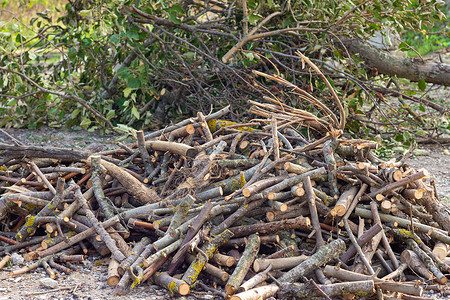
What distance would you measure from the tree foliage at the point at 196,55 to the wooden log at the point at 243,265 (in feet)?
7.56

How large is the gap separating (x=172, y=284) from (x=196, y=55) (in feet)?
13.6

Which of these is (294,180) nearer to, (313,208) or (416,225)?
(313,208)

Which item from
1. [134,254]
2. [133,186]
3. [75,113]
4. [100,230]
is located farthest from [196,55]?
[134,254]

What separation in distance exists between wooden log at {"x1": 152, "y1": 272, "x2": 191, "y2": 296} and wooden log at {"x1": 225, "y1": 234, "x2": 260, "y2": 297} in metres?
0.24

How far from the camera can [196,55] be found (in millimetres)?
6324

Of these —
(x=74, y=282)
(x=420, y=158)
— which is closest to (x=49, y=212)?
(x=74, y=282)

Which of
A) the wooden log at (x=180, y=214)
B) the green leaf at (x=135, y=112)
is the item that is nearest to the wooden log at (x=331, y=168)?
the wooden log at (x=180, y=214)

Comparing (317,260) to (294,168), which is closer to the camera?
(317,260)

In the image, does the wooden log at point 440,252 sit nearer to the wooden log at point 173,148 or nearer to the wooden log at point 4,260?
the wooden log at point 173,148

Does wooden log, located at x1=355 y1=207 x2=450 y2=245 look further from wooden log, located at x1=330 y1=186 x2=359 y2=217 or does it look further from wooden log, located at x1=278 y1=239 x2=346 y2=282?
wooden log, located at x1=278 y1=239 x2=346 y2=282

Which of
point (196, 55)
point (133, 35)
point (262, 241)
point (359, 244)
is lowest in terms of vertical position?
point (359, 244)

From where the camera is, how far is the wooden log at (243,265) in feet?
8.86

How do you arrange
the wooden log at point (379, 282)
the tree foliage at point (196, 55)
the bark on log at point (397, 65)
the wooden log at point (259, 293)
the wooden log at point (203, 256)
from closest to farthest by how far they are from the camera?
the wooden log at point (259, 293) → the wooden log at point (379, 282) → the wooden log at point (203, 256) → the tree foliage at point (196, 55) → the bark on log at point (397, 65)

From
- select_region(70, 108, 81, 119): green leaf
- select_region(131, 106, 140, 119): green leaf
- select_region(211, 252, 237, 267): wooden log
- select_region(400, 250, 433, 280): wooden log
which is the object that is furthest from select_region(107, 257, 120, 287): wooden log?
select_region(70, 108, 81, 119): green leaf
